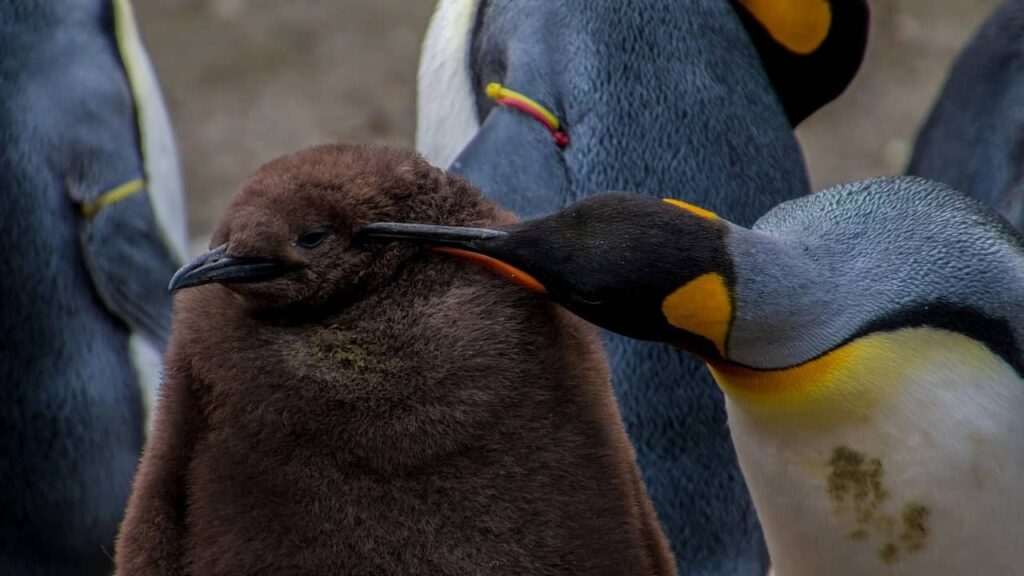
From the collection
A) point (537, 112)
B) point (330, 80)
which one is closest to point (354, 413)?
point (537, 112)

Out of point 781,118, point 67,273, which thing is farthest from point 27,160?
point 781,118

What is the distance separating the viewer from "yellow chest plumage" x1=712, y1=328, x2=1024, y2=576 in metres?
1.36

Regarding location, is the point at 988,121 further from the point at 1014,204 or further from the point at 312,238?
the point at 312,238

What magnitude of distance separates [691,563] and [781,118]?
584 millimetres

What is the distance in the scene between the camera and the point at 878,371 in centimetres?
136

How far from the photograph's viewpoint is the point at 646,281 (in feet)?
3.85

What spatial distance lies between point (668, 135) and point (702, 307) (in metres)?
0.64

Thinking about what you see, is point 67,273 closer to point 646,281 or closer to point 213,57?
point 646,281

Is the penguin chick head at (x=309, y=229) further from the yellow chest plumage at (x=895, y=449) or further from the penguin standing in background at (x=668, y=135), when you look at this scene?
the penguin standing in background at (x=668, y=135)

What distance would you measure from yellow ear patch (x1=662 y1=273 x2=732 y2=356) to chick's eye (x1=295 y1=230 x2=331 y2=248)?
29 centimetres

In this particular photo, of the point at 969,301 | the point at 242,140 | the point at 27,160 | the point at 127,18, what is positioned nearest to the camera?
the point at 969,301

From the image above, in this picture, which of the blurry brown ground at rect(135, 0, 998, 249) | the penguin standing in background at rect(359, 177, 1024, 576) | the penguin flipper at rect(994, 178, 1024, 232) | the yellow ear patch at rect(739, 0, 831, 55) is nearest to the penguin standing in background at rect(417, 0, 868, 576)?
the yellow ear patch at rect(739, 0, 831, 55)

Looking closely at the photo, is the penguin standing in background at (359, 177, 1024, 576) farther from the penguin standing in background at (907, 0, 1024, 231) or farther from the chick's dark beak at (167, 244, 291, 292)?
the penguin standing in background at (907, 0, 1024, 231)

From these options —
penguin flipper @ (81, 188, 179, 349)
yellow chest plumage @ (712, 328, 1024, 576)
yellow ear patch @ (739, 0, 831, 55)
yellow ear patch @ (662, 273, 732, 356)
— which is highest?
yellow ear patch @ (662, 273, 732, 356)
